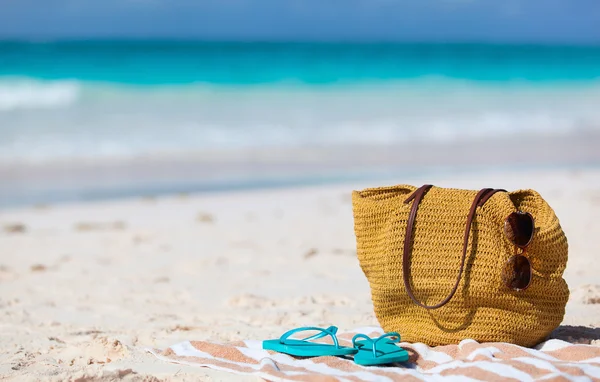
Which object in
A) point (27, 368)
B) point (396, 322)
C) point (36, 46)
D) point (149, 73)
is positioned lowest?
point (27, 368)

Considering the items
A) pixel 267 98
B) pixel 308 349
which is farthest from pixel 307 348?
pixel 267 98

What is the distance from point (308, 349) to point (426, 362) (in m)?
0.44

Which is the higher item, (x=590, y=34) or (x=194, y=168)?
(x=590, y=34)

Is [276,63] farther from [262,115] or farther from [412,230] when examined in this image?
[412,230]

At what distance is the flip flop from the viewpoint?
2.55 metres

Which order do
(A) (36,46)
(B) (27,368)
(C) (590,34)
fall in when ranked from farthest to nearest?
1. (C) (590,34)
2. (A) (36,46)
3. (B) (27,368)

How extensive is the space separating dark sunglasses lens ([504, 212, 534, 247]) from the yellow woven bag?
0.08 feet

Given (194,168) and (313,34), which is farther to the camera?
(313,34)

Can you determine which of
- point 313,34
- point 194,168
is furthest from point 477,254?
point 313,34

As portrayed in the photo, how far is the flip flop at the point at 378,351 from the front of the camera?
255 cm

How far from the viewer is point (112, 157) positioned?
10.5m

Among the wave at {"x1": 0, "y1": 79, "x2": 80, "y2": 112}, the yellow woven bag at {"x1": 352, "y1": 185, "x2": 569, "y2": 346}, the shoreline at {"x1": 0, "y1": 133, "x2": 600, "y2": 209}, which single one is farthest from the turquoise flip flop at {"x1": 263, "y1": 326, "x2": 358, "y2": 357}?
the wave at {"x1": 0, "y1": 79, "x2": 80, "y2": 112}

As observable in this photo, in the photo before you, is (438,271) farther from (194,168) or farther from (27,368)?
(194,168)

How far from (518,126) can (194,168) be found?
6.83m
